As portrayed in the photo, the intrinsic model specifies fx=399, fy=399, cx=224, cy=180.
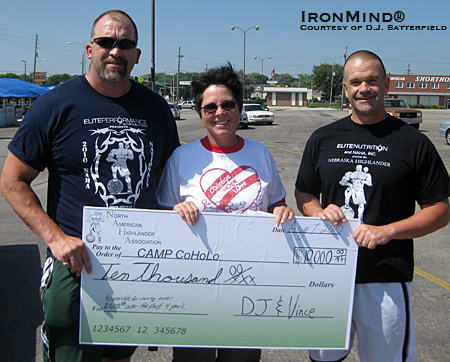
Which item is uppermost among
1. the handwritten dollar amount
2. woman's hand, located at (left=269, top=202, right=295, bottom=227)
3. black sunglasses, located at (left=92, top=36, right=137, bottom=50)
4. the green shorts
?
black sunglasses, located at (left=92, top=36, right=137, bottom=50)

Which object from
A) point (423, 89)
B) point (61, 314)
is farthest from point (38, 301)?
point (423, 89)

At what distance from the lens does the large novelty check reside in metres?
2.17

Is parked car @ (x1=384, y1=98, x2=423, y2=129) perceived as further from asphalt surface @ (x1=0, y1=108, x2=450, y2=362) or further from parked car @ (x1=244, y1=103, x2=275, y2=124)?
asphalt surface @ (x1=0, y1=108, x2=450, y2=362)

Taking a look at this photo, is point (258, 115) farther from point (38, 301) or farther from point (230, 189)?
point (230, 189)

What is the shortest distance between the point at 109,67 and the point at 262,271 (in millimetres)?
1414

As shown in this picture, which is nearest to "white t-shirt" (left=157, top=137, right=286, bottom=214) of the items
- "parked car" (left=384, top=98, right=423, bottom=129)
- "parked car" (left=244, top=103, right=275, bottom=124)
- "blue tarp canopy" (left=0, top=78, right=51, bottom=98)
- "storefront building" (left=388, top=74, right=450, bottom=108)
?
"parked car" (left=384, top=98, right=423, bottom=129)

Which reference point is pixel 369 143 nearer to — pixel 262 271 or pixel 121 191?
pixel 262 271

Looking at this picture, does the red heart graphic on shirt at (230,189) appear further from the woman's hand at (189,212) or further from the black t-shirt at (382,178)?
the black t-shirt at (382,178)

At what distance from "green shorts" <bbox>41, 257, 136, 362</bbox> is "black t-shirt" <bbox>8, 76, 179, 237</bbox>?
0.76 feet

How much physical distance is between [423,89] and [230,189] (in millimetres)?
95092

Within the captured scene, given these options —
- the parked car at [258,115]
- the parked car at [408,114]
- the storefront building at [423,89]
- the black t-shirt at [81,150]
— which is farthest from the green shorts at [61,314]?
the storefront building at [423,89]

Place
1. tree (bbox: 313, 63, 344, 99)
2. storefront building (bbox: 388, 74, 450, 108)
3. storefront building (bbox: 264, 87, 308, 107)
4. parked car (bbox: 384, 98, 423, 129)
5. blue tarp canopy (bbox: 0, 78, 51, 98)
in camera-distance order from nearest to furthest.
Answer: parked car (bbox: 384, 98, 423, 129), blue tarp canopy (bbox: 0, 78, 51, 98), storefront building (bbox: 388, 74, 450, 108), storefront building (bbox: 264, 87, 308, 107), tree (bbox: 313, 63, 344, 99)

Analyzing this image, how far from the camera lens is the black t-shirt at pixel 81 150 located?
6.98ft

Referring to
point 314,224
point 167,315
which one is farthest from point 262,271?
point 167,315
